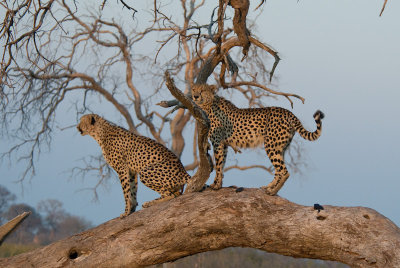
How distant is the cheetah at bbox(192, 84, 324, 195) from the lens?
520 cm

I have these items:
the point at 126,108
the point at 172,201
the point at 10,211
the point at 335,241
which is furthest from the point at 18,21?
the point at 10,211

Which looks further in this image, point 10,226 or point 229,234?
point 10,226

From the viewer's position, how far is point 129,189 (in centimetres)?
577

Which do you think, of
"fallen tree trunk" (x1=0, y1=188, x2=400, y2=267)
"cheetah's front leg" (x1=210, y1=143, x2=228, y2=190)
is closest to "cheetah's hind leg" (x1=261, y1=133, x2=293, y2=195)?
"fallen tree trunk" (x1=0, y1=188, x2=400, y2=267)

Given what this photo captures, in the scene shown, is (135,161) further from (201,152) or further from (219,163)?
(219,163)

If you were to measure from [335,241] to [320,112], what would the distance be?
1.22 meters

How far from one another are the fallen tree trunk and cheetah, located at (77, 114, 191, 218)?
0.27m

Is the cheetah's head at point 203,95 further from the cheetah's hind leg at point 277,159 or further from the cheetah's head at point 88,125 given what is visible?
the cheetah's head at point 88,125

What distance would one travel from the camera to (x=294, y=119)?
5355 millimetres

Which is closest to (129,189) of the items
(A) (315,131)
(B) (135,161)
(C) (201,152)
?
(B) (135,161)

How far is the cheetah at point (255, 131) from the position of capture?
17.1ft

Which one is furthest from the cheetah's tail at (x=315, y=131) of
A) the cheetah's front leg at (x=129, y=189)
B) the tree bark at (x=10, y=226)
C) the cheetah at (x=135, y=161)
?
the tree bark at (x=10, y=226)

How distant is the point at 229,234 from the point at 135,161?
136 centimetres

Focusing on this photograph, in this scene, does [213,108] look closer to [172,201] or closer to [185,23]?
[172,201]
